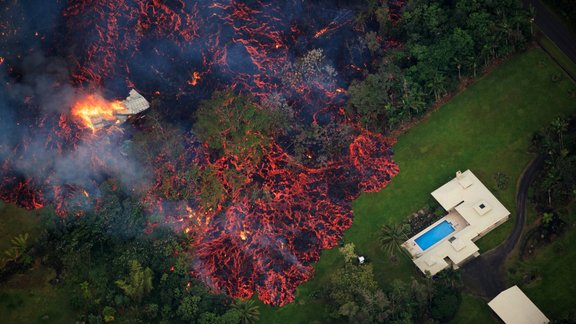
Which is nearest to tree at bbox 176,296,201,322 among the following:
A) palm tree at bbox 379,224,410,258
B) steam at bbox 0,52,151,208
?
steam at bbox 0,52,151,208

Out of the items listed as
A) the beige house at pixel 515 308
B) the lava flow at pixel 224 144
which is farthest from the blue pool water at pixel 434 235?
the beige house at pixel 515 308

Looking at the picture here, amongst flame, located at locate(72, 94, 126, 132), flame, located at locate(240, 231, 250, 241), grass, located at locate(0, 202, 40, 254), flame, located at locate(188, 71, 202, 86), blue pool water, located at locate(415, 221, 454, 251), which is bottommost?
grass, located at locate(0, 202, 40, 254)

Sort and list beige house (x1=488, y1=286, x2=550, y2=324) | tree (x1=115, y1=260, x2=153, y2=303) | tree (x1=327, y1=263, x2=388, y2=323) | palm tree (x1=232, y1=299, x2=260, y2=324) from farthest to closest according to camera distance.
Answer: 1. tree (x1=115, y1=260, x2=153, y2=303)
2. palm tree (x1=232, y1=299, x2=260, y2=324)
3. beige house (x1=488, y1=286, x2=550, y2=324)
4. tree (x1=327, y1=263, x2=388, y2=323)

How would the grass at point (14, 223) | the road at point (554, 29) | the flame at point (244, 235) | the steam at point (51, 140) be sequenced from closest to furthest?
the flame at point (244, 235)
the grass at point (14, 223)
the steam at point (51, 140)
the road at point (554, 29)

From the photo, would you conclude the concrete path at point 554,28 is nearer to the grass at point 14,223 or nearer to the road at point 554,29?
the road at point 554,29

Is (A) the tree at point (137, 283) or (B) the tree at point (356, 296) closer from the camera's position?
(B) the tree at point (356, 296)

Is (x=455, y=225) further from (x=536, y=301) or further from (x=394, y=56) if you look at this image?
(x=394, y=56)

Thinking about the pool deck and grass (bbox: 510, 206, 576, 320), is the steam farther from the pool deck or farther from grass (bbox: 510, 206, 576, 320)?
grass (bbox: 510, 206, 576, 320)
